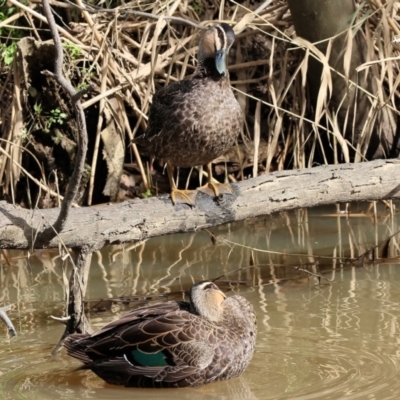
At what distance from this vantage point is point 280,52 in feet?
23.3

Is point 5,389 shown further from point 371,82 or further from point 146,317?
point 371,82

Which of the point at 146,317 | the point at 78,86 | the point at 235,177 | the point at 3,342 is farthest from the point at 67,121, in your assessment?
the point at 146,317

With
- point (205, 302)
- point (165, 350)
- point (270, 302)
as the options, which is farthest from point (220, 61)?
point (165, 350)

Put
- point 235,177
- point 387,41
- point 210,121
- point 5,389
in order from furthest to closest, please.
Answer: point 235,177
point 387,41
point 210,121
point 5,389

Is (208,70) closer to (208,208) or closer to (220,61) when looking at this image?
(220,61)

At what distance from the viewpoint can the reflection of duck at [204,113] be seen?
15.8 ft

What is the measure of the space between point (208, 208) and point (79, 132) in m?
1.28

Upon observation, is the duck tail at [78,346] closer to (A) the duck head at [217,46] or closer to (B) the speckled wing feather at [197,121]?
(B) the speckled wing feather at [197,121]

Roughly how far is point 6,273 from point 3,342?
4.76 ft

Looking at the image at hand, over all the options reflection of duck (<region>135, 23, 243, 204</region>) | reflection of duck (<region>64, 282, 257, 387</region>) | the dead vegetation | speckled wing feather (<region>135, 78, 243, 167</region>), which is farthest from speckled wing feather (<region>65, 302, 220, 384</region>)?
the dead vegetation

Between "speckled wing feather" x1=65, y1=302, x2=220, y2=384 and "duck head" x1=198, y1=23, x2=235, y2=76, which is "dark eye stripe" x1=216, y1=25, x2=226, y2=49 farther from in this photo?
"speckled wing feather" x1=65, y1=302, x2=220, y2=384

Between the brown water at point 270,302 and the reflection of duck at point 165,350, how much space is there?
0.20ft

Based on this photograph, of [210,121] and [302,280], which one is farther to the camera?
[302,280]

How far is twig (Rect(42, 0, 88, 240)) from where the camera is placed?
10.7ft
